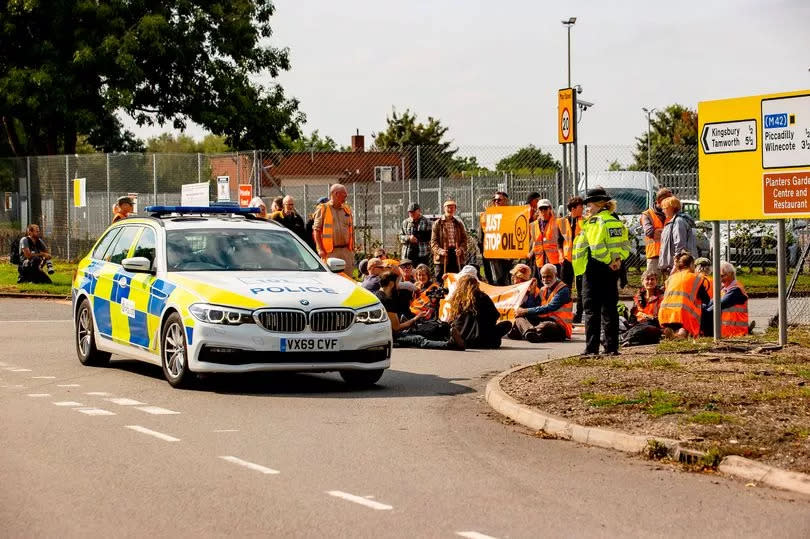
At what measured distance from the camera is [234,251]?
14.2 meters

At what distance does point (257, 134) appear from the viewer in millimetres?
47719

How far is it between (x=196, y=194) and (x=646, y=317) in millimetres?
15419

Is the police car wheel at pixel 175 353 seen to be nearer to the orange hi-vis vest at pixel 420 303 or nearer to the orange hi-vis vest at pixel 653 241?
the orange hi-vis vest at pixel 420 303

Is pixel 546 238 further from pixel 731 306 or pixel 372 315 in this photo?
pixel 372 315

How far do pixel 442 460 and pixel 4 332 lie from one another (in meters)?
12.6

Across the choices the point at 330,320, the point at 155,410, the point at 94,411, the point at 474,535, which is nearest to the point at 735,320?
the point at 330,320

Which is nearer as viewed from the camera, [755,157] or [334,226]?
[755,157]

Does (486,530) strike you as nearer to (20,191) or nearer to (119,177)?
(119,177)

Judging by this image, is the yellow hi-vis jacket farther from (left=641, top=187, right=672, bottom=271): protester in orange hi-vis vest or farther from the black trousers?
(left=641, top=187, right=672, bottom=271): protester in orange hi-vis vest

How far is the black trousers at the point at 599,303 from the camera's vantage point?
50.2ft

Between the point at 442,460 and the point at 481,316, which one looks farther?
the point at 481,316

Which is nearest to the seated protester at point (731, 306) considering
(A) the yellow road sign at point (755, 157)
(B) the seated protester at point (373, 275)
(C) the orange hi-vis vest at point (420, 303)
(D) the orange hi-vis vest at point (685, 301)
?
(D) the orange hi-vis vest at point (685, 301)

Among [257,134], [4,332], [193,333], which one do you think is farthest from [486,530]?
[257,134]

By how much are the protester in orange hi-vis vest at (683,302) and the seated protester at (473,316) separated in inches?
83.8
